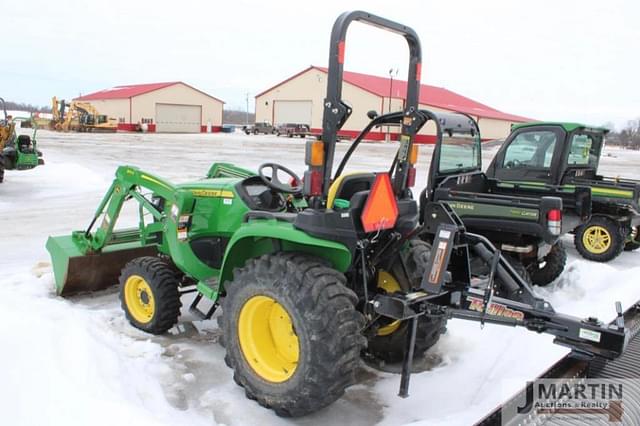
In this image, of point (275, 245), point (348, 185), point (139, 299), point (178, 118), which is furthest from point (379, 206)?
point (178, 118)

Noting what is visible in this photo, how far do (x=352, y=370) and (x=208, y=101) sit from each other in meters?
56.1

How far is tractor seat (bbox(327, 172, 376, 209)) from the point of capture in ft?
11.3

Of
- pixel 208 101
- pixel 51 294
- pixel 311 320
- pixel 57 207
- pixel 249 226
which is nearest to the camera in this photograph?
pixel 311 320

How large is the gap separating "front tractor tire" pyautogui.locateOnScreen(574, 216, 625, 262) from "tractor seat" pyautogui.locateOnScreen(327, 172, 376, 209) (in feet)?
18.8

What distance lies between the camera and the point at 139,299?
4758 mm

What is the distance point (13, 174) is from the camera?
14570 millimetres

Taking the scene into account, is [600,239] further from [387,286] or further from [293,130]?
[293,130]

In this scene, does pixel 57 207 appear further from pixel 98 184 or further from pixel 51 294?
pixel 51 294

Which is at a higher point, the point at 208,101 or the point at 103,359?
the point at 208,101

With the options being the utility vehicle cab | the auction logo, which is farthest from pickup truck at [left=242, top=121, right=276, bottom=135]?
the auction logo

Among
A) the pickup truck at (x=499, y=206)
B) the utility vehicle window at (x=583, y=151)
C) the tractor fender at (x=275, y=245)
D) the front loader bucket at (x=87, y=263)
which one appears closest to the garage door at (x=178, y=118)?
the utility vehicle window at (x=583, y=151)

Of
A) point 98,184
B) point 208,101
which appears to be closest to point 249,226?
point 98,184

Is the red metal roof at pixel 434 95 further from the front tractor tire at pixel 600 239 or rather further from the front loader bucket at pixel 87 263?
the front loader bucket at pixel 87 263

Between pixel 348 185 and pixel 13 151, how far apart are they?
1190 centimetres
